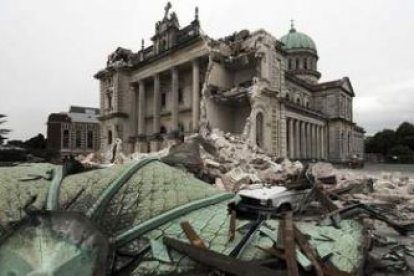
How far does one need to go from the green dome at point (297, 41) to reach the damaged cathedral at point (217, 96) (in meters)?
7.06

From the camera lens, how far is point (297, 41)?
49438 mm

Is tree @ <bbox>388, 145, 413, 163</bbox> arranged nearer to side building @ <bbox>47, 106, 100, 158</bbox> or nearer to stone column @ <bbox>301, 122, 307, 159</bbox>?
stone column @ <bbox>301, 122, 307, 159</bbox>

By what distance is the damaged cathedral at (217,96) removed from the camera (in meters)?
23.9

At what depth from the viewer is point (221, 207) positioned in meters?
3.45

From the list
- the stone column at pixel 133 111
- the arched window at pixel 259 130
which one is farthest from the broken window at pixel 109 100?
the arched window at pixel 259 130

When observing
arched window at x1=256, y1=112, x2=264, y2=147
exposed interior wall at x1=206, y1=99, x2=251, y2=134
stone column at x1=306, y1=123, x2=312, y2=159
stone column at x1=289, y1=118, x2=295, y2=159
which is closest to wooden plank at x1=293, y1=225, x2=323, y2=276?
arched window at x1=256, y1=112, x2=264, y2=147

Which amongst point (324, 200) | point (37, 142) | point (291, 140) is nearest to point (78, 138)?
point (37, 142)

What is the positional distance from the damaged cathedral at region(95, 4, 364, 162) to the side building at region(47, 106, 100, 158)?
84.2ft

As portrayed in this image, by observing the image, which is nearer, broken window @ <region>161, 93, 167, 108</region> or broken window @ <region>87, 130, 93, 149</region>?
broken window @ <region>161, 93, 167, 108</region>

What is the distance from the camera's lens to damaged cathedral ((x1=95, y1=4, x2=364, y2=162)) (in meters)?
23.9

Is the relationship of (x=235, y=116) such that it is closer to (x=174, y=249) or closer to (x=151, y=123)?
(x=151, y=123)

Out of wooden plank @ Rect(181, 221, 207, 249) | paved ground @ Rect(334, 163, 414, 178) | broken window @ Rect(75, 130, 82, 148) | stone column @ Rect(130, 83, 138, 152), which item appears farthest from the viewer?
broken window @ Rect(75, 130, 82, 148)

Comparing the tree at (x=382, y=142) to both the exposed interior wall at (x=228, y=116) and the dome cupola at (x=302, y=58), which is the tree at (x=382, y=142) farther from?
the exposed interior wall at (x=228, y=116)

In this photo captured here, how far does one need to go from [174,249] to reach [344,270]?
1449mm
